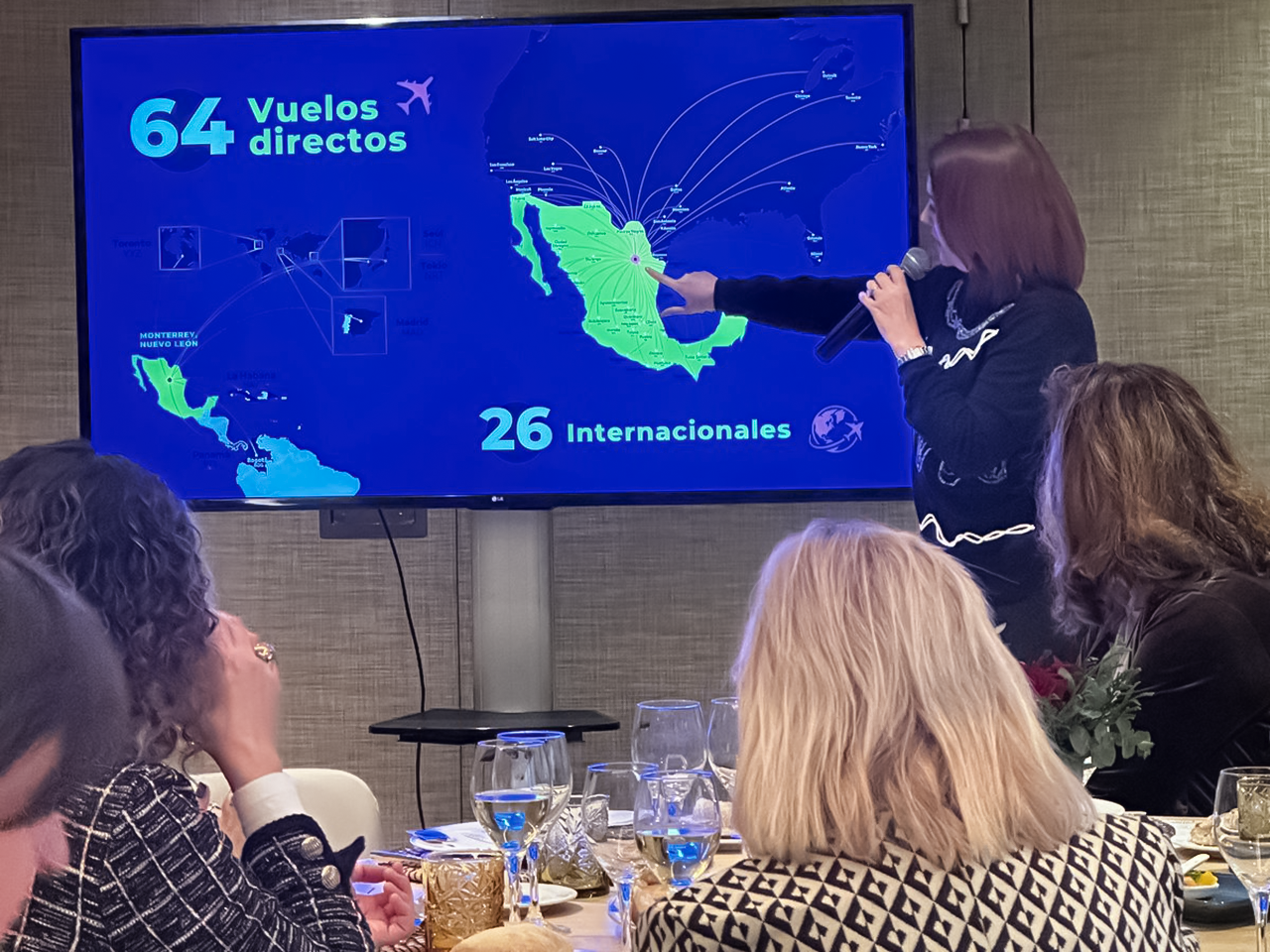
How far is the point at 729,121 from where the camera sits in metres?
3.30

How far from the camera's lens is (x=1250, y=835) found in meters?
1.45

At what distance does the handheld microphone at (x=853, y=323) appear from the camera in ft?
10.5

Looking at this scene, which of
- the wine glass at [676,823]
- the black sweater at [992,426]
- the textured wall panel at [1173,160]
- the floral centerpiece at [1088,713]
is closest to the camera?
the wine glass at [676,823]

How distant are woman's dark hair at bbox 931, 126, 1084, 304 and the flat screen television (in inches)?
12.6

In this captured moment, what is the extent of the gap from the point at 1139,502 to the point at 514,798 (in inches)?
50.3

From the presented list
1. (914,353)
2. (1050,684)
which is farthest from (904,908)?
(914,353)

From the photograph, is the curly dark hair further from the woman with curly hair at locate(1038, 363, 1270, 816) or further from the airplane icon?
the airplane icon

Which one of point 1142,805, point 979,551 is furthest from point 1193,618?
point 979,551

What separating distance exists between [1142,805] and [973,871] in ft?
3.41

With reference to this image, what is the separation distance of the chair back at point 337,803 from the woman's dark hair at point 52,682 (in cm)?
127

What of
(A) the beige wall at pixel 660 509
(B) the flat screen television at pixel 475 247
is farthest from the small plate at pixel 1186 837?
(A) the beige wall at pixel 660 509

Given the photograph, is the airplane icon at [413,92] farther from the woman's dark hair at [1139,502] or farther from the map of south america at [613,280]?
the woman's dark hair at [1139,502]

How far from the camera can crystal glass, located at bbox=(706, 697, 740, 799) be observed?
5.82ft

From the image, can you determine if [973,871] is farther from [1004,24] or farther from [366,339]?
[1004,24]
